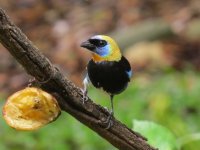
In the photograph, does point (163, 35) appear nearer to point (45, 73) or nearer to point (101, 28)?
point (101, 28)

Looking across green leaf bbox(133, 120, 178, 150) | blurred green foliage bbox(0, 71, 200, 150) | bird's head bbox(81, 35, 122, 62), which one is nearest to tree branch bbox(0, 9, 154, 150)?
bird's head bbox(81, 35, 122, 62)

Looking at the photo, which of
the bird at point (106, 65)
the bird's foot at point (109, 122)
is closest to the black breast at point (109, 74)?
the bird at point (106, 65)

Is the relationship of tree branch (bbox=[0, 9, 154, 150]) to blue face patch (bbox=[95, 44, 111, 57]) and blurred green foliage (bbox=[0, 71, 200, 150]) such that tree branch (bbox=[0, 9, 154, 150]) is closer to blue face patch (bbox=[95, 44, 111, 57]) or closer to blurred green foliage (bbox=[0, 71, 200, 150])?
blue face patch (bbox=[95, 44, 111, 57])

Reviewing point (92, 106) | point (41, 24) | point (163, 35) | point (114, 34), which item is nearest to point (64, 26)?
point (41, 24)

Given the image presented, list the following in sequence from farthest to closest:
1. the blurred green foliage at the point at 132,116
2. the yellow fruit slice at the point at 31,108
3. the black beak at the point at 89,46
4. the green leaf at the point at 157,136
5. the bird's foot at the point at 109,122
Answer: the blurred green foliage at the point at 132,116 → the green leaf at the point at 157,136 → the black beak at the point at 89,46 → the bird's foot at the point at 109,122 → the yellow fruit slice at the point at 31,108

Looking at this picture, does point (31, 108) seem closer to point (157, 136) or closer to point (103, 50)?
point (103, 50)

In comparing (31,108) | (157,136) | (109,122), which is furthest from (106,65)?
(157,136)

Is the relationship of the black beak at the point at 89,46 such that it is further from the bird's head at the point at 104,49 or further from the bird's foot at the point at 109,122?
the bird's foot at the point at 109,122
